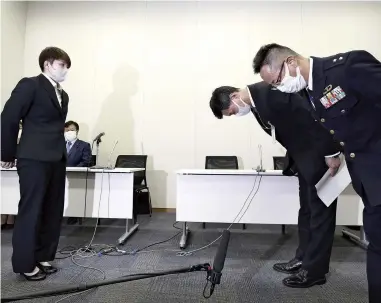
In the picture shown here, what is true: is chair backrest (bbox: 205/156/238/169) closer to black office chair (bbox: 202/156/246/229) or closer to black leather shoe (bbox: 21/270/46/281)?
black office chair (bbox: 202/156/246/229)

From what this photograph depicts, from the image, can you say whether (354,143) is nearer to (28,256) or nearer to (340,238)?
(28,256)

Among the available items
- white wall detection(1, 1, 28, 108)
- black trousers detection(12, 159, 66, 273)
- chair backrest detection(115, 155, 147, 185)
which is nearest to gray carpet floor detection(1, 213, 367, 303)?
black trousers detection(12, 159, 66, 273)

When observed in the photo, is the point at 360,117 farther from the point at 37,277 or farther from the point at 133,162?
the point at 133,162

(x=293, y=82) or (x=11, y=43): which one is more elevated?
(x=11, y=43)

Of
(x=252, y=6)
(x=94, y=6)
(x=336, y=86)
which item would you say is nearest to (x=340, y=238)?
(x=336, y=86)

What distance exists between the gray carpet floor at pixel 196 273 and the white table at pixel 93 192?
0.28 m

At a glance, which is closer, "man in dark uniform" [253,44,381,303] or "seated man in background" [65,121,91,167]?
"man in dark uniform" [253,44,381,303]

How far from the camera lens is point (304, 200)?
171 centimetres

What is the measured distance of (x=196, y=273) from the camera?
66.6 inches

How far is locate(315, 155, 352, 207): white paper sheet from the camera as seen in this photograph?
4.83ft

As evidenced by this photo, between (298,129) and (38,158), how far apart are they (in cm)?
151

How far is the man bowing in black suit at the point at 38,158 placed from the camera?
1538 millimetres

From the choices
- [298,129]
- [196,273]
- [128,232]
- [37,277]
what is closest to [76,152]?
[128,232]

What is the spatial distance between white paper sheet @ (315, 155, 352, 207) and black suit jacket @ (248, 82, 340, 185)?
64mm
